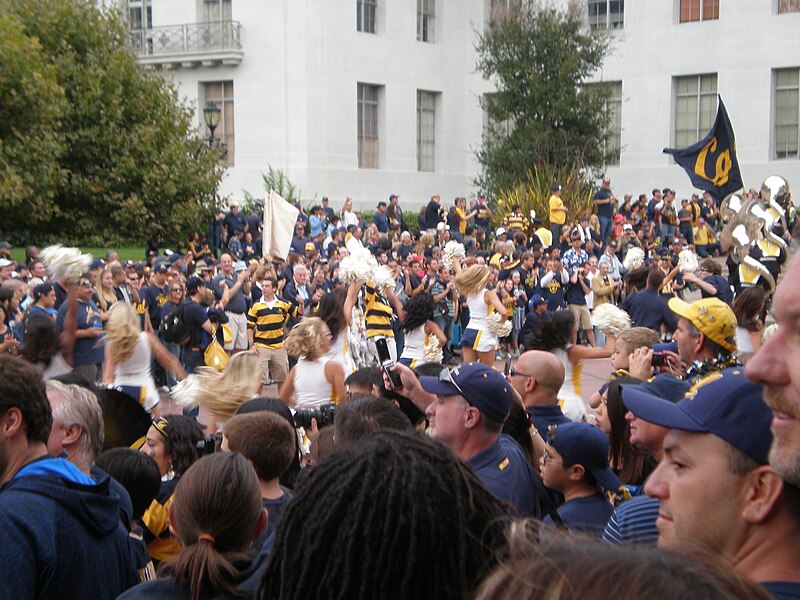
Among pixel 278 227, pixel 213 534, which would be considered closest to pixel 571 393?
pixel 213 534

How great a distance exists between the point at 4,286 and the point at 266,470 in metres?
9.33

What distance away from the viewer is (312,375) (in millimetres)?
7922

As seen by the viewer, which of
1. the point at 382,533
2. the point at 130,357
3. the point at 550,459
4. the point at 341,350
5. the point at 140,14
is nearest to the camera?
the point at 382,533

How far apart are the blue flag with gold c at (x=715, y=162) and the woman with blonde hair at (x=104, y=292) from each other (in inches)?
423

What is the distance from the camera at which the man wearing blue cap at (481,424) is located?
433cm

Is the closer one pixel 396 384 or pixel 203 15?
pixel 396 384

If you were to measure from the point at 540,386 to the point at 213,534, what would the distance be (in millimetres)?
2901

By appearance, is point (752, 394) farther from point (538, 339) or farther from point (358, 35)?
point (358, 35)

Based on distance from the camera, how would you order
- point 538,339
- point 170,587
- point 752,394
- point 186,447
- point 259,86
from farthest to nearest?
point 259,86
point 538,339
point 186,447
point 170,587
point 752,394

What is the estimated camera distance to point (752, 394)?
2475 mm

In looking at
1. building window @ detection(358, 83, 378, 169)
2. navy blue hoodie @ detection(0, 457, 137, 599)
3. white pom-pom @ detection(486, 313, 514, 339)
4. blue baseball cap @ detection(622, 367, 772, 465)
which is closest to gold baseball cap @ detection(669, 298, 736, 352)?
blue baseball cap @ detection(622, 367, 772, 465)

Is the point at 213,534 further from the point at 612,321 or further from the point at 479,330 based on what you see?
the point at 479,330

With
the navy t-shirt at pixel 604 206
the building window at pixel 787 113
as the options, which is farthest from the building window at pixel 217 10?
the building window at pixel 787 113

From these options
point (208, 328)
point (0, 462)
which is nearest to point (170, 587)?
point (0, 462)
